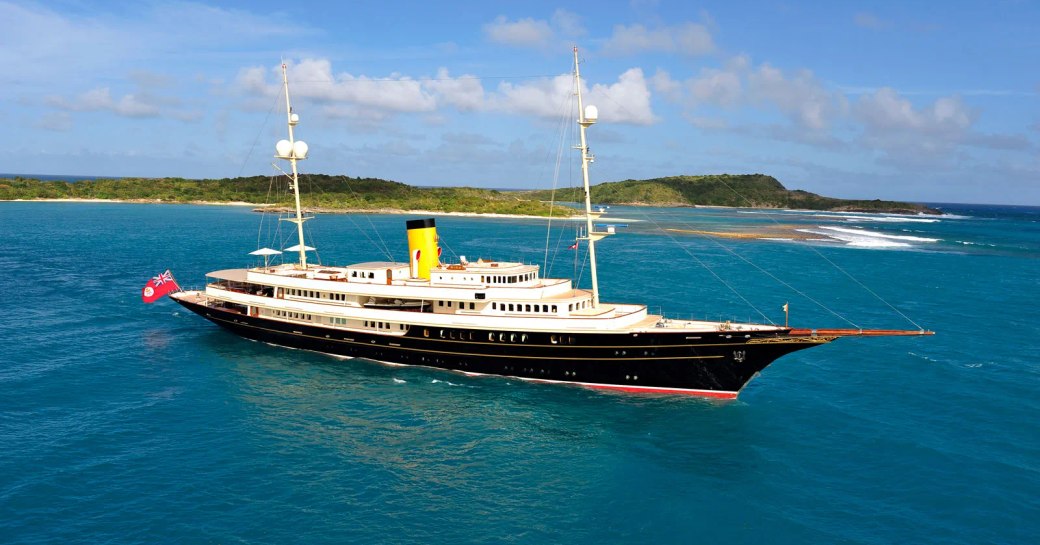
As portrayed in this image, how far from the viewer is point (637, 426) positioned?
92.6 ft

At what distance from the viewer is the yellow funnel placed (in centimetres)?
3800

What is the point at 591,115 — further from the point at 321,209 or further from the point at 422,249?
the point at 321,209

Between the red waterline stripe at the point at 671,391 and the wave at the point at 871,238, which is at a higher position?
the wave at the point at 871,238

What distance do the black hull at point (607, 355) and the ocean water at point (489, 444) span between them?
100 cm

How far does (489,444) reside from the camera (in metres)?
26.3

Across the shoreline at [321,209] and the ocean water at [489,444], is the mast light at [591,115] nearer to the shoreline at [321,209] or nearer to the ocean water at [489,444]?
the ocean water at [489,444]

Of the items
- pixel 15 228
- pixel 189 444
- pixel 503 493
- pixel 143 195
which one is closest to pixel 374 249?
pixel 15 228

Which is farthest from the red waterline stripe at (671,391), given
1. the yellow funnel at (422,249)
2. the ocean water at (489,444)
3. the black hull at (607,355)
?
the yellow funnel at (422,249)

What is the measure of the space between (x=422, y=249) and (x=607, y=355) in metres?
13.0

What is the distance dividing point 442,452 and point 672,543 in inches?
384

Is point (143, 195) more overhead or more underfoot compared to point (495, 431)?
more overhead

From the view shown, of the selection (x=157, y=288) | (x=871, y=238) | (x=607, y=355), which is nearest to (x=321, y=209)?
(x=871, y=238)

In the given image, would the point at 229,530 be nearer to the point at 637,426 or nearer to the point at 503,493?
the point at 503,493

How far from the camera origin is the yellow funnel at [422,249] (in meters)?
38.0
